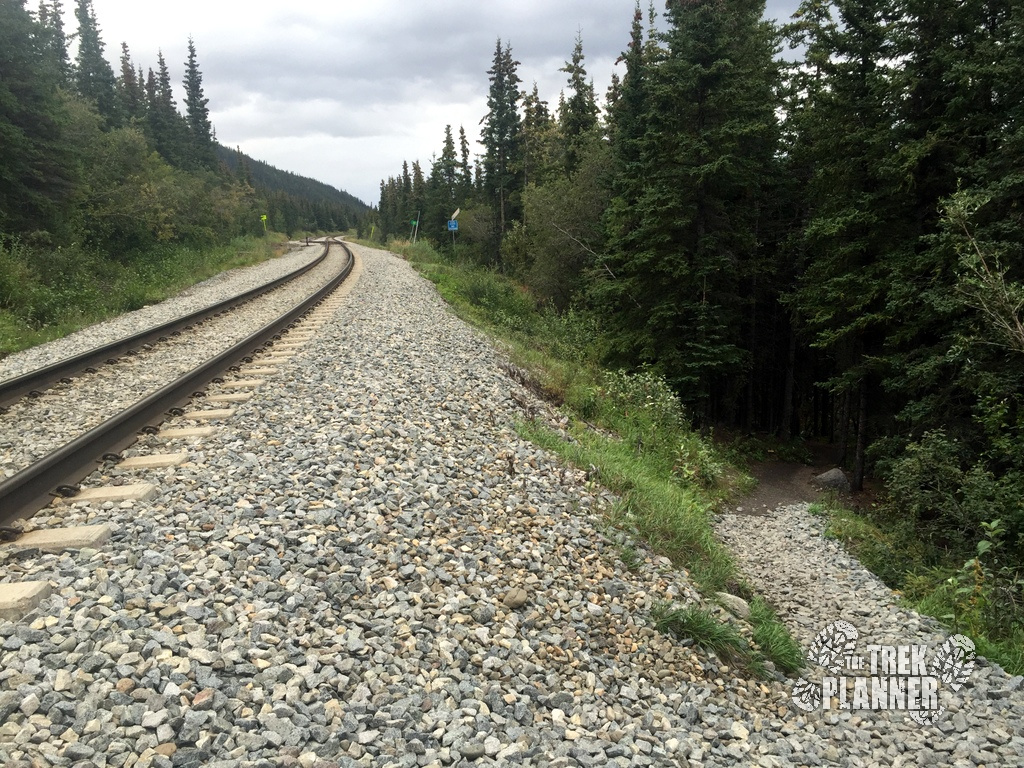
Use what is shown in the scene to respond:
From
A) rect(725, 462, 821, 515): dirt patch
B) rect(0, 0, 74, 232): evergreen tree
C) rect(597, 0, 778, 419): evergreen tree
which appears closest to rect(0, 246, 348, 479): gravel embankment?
rect(0, 0, 74, 232): evergreen tree

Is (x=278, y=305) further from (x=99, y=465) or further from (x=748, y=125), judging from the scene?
(x=748, y=125)

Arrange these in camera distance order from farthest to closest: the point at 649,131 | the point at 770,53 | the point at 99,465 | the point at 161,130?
the point at 161,130
the point at 770,53
the point at 649,131
the point at 99,465

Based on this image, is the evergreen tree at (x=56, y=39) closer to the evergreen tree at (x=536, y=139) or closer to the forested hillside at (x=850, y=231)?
the forested hillside at (x=850, y=231)

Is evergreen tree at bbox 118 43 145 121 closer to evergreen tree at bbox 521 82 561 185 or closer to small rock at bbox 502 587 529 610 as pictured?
evergreen tree at bbox 521 82 561 185

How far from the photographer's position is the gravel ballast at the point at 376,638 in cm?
276

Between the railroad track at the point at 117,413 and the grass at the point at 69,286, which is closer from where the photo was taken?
the railroad track at the point at 117,413

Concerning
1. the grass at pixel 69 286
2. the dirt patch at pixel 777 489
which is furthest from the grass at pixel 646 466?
the grass at pixel 69 286

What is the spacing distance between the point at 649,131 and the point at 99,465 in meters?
16.3

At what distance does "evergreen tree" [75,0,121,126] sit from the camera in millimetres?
49194

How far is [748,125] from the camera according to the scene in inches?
637

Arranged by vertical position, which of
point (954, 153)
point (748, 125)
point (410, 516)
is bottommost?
point (410, 516)

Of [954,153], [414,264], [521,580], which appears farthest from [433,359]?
[414,264]

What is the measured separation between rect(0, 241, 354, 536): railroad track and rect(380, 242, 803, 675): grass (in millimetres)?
4062

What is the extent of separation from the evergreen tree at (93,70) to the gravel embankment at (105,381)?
44650mm
